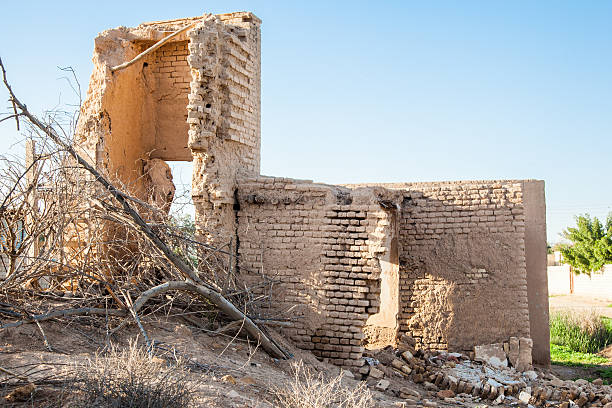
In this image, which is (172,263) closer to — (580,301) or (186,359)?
(186,359)

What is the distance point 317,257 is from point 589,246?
73.0 ft

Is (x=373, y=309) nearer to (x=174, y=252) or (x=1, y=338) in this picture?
(x=174, y=252)

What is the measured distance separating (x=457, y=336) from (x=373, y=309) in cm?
277

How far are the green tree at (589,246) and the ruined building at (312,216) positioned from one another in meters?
17.3

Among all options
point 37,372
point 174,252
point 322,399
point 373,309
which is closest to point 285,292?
point 373,309

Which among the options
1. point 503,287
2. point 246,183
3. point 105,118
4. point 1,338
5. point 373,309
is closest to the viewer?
point 1,338

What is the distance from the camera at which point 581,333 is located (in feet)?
45.8

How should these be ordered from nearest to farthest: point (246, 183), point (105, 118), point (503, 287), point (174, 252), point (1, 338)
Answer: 1. point (1, 338)
2. point (174, 252)
3. point (246, 183)
4. point (105, 118)
5. point (503, 287)

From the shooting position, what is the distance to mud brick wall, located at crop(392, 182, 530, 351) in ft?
31.3

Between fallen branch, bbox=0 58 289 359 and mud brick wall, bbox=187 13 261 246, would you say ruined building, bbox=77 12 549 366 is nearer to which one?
mud brick wall, bbox=187 13 261 246

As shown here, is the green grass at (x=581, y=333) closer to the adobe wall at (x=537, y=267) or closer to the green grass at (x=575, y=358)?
the green grass at (x=575, y=358)

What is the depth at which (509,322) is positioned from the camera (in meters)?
9.47

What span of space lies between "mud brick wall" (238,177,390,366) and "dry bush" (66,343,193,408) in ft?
11.8

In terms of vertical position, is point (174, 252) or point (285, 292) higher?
point (174, 252)
